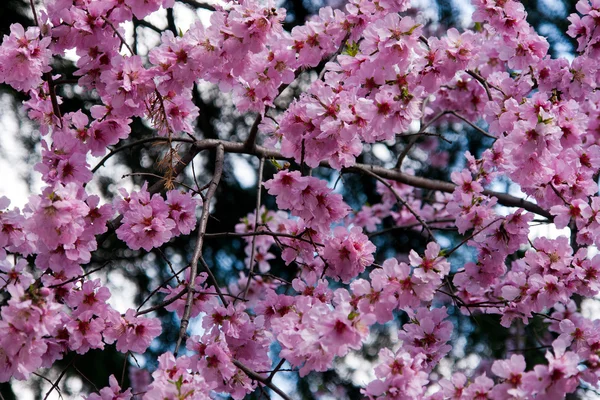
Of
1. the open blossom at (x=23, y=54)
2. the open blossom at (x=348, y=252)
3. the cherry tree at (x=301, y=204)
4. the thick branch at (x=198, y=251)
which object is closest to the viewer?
the cherry tree at (x=301, y=204)

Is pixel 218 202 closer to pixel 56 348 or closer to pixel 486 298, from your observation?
pixel 486 298

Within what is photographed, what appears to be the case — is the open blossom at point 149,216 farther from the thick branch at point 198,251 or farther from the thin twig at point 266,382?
the thin twig at point 266,382

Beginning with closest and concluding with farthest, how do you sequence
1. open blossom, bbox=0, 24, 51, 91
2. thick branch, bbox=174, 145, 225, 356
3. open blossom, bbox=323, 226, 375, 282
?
thick branch, bbox=174, 145, 225, 356 < open blossom, bbox=0, 24, 51, 91 < open blossom, bbox=323, 226, 375, 282

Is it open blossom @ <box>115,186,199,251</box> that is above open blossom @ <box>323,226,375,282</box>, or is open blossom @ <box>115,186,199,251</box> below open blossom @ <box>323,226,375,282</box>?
above

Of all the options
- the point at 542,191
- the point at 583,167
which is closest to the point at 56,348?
the point at 542,191

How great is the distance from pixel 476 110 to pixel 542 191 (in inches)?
50.1

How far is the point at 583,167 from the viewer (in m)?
2.55

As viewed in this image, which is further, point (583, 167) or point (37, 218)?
point (583, 167)

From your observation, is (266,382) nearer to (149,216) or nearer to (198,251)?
(198,251)

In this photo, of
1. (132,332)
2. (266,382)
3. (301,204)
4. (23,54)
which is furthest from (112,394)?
(23,54)

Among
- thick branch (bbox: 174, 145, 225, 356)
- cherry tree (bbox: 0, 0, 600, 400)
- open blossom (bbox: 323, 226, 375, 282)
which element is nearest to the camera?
cherry tree (bbox: 0, 0, 600, 400)

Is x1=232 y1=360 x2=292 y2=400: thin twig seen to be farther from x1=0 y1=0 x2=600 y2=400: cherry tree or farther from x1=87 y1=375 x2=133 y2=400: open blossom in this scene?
x1=87 y1=375 x2=133 y2=400: open blossom

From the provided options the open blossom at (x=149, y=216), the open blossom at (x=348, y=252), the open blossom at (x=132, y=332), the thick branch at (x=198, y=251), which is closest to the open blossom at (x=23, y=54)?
the open blossom at (x=149, y=216)

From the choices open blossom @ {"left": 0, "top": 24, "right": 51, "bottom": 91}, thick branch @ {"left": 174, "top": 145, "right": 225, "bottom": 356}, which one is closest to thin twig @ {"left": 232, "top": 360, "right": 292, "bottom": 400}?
thick branch @ {"left": 174, "top": 145, "right": 225, "bottom": 356}
